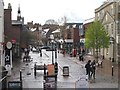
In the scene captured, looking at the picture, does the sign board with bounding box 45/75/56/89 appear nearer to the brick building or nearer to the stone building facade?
the stone building facade

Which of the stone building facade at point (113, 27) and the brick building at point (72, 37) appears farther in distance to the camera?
the brick building at point (72, 37)

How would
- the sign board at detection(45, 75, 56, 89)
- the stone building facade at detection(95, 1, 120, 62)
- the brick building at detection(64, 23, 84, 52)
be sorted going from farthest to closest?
the brick building at detection(64, 23, 84, 52), the stone building facade at detection(95, 1, 120, 62), the sign board at detection(45, 75, 56, 89)

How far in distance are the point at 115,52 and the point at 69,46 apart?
167ft

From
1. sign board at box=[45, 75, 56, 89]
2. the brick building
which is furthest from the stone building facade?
the brick building

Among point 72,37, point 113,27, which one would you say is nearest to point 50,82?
point 113,27

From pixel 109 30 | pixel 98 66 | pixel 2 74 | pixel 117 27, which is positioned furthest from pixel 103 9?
pixel 2 74

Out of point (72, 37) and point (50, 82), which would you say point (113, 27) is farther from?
point (72, 37)

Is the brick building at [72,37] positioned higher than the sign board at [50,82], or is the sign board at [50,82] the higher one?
the brick building at [72,37]

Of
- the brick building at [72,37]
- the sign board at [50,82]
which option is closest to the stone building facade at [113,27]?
the sign board at [50,82]

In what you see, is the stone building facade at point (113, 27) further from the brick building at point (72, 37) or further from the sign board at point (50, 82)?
the brick building at point (72, 37)

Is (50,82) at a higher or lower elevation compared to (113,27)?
lower

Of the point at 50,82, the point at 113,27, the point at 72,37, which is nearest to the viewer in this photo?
the point at 50,82

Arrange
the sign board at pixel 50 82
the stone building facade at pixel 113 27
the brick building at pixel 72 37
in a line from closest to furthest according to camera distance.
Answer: the sign board at pixel 50 82 → the stone building facade at pixel 113 27 → the brick building at pixel 72 37

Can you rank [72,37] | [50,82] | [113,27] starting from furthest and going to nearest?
[72,37] → [113,27] → [50,82]
